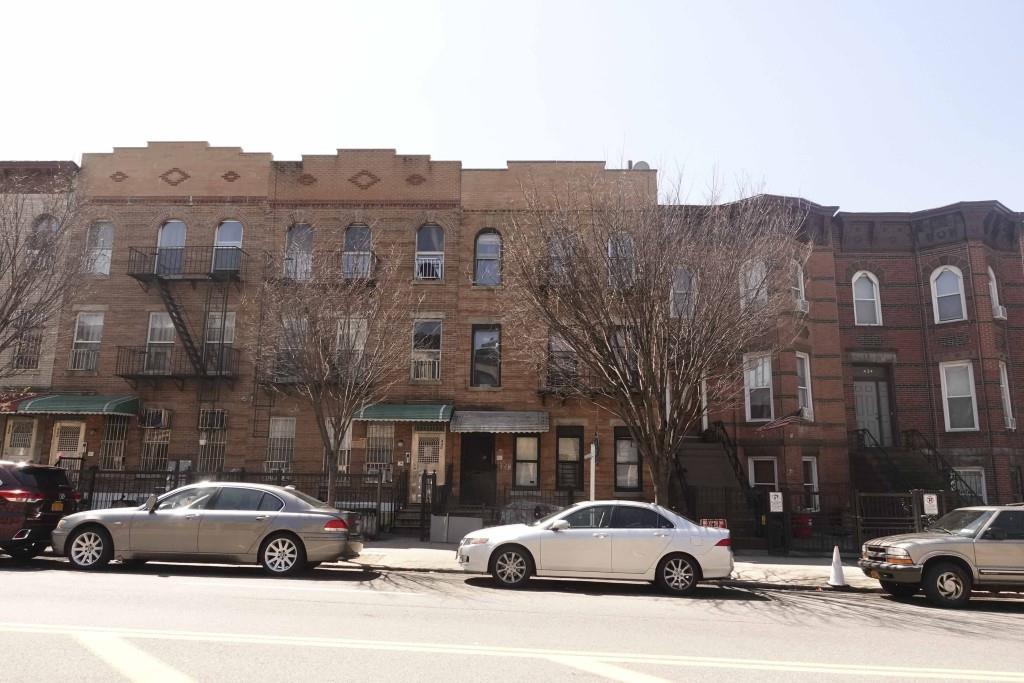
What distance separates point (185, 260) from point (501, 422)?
11.1 m

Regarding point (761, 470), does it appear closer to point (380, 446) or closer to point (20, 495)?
point (380, 446)

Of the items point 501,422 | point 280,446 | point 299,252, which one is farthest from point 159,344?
point 501,422

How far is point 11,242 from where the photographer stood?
1566 cm

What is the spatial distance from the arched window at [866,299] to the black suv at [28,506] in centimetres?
2219

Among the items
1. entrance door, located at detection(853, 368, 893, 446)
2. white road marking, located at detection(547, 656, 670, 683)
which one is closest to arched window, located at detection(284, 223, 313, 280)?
white road marking, located at detection(547, 656, 670, 683)

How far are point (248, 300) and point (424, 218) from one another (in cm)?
589

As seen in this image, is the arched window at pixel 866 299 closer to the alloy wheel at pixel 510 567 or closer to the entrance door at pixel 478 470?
the entrance door at pixel 478 470

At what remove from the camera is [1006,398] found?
21031 mm

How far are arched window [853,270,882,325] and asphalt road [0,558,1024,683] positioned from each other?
1278 cm

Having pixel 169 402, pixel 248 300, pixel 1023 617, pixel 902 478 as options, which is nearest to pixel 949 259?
pixel 902 478

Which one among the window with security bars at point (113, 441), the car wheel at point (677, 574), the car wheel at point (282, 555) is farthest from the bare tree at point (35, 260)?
the car wheel at point (677, 574)

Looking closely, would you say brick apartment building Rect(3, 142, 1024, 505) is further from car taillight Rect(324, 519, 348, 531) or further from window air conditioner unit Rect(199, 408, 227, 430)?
car taillight Rect(324, 519, 348, 531)

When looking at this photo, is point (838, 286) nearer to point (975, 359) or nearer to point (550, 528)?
point (975, 359)

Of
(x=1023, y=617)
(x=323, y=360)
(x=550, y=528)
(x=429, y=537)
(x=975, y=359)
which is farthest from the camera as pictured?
(x=975, y=359)
